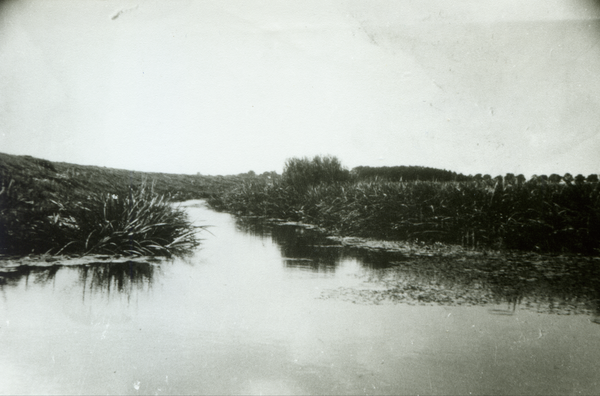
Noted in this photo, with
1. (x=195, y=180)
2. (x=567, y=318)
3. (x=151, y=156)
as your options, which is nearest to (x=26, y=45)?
(x=151, y=156)

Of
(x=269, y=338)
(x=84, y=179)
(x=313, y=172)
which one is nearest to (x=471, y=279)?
(x=269, y=338)

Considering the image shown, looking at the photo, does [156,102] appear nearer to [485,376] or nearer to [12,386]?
[12,386]

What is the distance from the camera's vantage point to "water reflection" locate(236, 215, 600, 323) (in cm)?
351

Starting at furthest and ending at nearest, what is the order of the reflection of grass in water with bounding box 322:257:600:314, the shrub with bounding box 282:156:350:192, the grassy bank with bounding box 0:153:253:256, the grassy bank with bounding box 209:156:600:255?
the shrub with bounding box 282:156:350:192
the grassy bank with bounding box 209:156:600:255
the grassy bank with bounding box 0:153:253:256
the reflection of grass in water with bounding box 322:257:600:314

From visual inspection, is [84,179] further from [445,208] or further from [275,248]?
[445,208]

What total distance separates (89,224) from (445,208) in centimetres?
556

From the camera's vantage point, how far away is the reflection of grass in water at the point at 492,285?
11.5ft

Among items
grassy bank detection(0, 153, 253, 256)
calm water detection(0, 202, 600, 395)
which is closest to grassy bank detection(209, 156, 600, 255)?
grassy bank detection(0, 153, 253, 256)

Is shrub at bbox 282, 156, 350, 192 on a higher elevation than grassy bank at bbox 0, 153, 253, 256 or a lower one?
higher

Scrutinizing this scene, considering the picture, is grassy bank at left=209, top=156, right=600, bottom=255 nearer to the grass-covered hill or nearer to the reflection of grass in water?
the reflection of grass in water

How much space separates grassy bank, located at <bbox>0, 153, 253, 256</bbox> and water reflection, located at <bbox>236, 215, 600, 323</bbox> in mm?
1839

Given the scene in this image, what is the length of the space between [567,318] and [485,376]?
4.42 feet

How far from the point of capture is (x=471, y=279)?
4137 millimetres

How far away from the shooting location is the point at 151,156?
434cm
